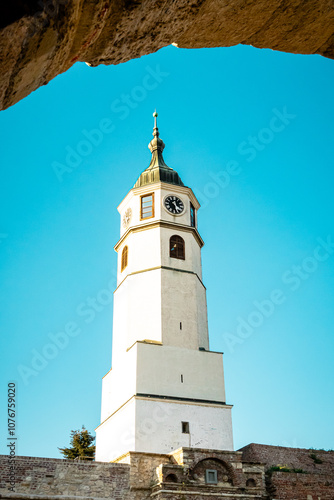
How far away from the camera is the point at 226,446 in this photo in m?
21.0

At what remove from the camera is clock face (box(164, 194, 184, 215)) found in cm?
2671

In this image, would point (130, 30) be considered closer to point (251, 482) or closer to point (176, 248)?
point (251, 482)

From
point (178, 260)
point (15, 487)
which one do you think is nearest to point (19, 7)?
point (15, 487)

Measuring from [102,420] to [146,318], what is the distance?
5347 millimetres

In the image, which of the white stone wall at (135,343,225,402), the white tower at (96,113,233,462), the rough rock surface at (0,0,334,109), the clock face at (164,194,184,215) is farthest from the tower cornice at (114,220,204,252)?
the rough rock surface at (0,0,334,109)

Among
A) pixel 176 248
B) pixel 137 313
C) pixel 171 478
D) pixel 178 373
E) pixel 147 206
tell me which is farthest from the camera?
pixel 147 206

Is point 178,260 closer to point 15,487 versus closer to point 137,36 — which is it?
point 15,487

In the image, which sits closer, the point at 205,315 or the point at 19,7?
the point at 19,7

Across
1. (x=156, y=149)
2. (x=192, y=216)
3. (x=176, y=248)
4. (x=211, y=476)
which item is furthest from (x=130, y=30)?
(x=156, y=149)

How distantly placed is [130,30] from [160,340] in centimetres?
2095

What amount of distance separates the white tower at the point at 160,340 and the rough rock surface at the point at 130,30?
19.0m

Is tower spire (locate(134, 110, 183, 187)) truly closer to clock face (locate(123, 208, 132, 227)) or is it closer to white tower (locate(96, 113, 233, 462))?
white tower (locate(96, 113, 233, 462))

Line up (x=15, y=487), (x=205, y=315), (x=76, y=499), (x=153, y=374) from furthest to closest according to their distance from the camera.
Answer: (x=205, y=315)
(x=153, y=374)
(x=15, y=487)
(x=76, y=499)

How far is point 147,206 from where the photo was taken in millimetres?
26891
